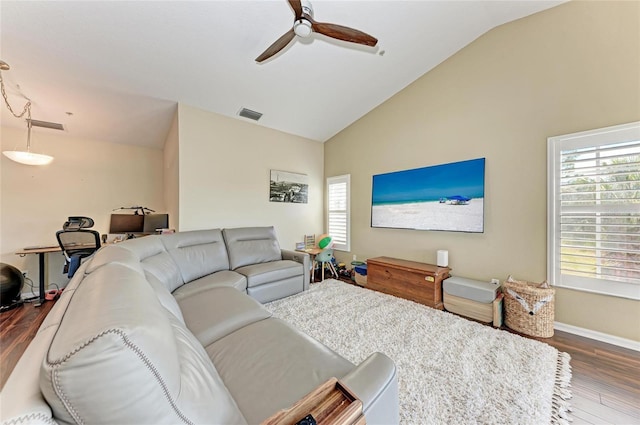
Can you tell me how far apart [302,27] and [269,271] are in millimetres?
2540

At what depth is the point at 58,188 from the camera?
3.59m

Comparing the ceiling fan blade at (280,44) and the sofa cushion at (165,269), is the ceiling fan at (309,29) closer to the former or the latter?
the ceiling fan blade at (280,44)

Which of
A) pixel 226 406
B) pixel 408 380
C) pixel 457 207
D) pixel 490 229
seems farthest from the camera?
pixel 457 207

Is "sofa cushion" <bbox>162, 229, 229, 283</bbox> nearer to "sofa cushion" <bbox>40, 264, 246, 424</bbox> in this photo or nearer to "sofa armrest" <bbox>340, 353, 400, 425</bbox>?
"sofa cushion" <bbox>40, 264, 246, 424</bbox>

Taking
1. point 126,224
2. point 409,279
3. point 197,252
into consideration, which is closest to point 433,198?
point 409,279

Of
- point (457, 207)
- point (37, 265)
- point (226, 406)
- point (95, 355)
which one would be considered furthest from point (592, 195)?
point (37, 265)

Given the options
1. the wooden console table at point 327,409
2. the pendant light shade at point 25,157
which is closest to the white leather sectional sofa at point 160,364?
the wooden console table at point 327,409

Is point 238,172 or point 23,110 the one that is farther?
point 238,172

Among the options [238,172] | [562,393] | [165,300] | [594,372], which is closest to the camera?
[165,300]

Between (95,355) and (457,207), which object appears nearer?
(95,355)

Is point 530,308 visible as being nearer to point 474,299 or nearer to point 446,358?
point 474,299

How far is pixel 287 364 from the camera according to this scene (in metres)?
1.17

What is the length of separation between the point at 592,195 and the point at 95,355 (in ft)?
12.0

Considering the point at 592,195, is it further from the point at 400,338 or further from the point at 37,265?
the point at 37,265
